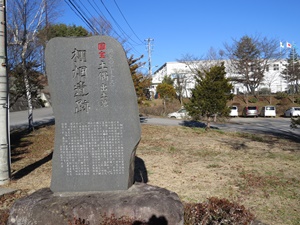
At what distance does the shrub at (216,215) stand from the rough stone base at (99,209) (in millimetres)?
245

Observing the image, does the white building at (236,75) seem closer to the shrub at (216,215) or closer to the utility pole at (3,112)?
the utility pole at (3,112)

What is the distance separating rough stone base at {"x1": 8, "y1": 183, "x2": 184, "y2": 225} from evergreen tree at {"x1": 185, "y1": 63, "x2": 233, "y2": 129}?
431 inches

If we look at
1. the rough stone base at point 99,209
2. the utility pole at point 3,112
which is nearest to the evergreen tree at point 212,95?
the utility pole at point 3,112

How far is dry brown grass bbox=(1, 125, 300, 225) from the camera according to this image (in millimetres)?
5102

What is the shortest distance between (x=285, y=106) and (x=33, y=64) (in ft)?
100

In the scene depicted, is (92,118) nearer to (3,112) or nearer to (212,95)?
(3,112)

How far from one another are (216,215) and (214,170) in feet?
11.3

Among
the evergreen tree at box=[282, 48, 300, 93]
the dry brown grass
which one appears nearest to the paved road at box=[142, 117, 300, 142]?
the dry brown grass

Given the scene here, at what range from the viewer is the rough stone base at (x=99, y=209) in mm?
3613

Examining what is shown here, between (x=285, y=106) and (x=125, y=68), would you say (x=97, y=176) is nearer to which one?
(x=125, y=68)

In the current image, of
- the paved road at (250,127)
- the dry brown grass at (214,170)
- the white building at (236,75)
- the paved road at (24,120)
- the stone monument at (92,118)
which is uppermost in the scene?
the white building at (236,75)

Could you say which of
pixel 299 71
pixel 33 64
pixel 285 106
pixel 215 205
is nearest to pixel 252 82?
pixel 285 106

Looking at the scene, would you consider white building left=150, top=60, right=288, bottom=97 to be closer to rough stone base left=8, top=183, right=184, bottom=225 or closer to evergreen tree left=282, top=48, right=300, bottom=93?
evergreen tree left=282, top=48, right=300, bottom=93

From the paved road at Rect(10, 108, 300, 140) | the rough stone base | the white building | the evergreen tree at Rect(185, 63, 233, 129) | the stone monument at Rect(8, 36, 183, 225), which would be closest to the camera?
the rough stone base
